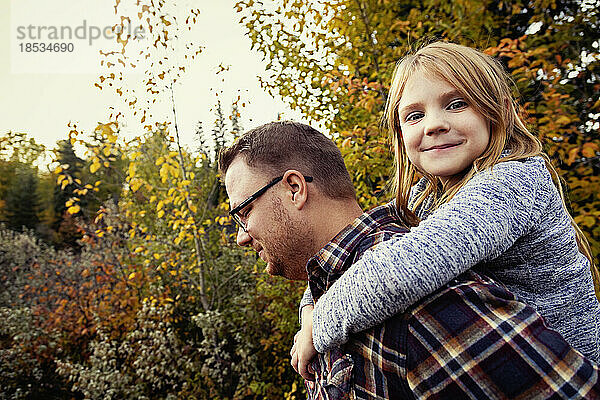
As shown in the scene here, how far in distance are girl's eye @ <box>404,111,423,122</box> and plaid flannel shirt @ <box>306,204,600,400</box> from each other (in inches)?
22.1

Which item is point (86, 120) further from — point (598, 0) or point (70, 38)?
point (598, 0)

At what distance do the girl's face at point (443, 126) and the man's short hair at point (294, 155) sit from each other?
0.25 meters

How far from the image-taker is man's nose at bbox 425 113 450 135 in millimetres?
1256

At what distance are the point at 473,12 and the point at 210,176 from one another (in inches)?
143

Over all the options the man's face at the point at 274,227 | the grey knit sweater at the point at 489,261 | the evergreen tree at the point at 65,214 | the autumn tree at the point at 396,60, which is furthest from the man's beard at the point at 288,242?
the evergreen tree at the point at 65,214

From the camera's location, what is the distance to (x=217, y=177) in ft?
15.3

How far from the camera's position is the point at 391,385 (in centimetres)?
87

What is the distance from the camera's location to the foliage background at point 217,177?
287cm

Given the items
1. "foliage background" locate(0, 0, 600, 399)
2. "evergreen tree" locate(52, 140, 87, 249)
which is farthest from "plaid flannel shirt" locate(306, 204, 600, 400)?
"evergreen tree" locate(52, 140, 87, 249)

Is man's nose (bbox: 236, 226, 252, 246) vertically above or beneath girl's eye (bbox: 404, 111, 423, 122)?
beneath

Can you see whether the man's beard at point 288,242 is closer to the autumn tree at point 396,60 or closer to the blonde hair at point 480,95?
the blonde hair at point 480,95

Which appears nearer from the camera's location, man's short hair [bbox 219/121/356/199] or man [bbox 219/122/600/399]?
man [bbox 219/122/600/399]

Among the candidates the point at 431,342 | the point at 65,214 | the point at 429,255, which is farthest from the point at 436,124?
the point at 65,214

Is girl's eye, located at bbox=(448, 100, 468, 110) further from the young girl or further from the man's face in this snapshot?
the man's face
